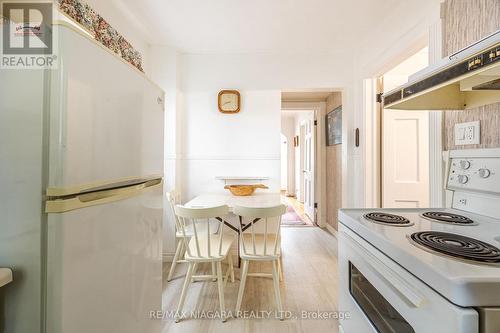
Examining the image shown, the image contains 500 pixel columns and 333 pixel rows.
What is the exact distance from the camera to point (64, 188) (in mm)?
603

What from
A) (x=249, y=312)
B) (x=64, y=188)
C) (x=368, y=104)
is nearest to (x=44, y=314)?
(x=64, y=188)

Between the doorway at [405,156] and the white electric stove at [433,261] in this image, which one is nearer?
the white electric stove at [433,261]

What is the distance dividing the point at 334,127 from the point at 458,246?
304 centimetres

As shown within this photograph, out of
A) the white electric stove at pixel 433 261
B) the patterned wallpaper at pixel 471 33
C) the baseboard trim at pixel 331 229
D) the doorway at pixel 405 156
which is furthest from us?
the baseboard trim at pixel 331 229

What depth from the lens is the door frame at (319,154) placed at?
4004 mm

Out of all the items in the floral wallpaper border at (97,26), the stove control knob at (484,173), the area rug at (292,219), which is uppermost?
the floral wallpaper border at (97,26)

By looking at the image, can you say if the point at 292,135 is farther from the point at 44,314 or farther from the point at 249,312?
the point at 44,314

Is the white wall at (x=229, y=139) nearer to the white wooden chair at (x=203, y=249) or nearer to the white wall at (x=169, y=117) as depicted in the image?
the white wall at (x=169, y=117)

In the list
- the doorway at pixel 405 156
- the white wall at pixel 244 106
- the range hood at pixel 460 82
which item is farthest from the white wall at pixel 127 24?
the doorway at pixel 405 156

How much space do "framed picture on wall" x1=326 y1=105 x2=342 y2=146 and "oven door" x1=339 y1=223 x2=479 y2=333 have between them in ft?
8.14

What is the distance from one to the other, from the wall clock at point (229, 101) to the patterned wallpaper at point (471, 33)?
1.90 metres

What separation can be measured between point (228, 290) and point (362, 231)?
155 centimetres

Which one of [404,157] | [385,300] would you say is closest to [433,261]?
[385,300]

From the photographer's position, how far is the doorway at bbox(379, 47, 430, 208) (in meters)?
2.32
